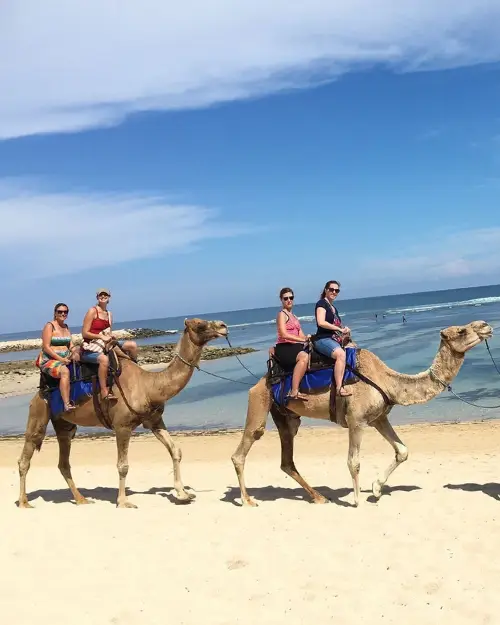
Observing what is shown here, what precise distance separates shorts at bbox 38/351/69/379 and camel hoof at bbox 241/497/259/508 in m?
3.22

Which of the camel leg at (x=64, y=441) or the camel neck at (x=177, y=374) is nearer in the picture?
the camel neck at (x=177, y=374)

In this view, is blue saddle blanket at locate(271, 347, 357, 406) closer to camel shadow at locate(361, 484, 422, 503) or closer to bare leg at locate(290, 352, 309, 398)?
bare leg at locate(290, 352, 309, 398)

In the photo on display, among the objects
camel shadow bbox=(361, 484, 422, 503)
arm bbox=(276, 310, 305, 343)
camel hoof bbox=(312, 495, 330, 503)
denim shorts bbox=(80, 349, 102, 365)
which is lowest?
camel shadow bbox=(361, 484, 422, 503)

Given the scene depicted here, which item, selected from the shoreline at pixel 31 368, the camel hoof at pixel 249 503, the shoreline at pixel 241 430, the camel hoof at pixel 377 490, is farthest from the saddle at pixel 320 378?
the shoreline at pixel 31 368

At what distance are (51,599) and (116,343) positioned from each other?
4.20 meters

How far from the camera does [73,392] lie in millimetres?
9242

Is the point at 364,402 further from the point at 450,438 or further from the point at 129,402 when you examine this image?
the point at 450,438

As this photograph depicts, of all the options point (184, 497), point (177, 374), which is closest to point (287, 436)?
point (184, 497)

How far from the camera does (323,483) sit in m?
10.2

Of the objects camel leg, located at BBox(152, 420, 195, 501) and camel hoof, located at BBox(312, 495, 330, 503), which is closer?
camel hoof, located at BBox(312, 495, 330, 503)

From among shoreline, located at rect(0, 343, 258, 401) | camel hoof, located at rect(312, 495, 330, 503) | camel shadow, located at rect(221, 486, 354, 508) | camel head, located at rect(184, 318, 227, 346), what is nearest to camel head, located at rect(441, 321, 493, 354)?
camel shadow, located at rect(221, 486, 354, 508)

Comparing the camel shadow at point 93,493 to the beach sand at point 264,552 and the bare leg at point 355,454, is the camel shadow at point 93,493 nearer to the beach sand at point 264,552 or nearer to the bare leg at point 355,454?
the beach sand at point 264,552

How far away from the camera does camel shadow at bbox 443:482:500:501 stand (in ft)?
28.8

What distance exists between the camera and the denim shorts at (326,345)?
28.6ft
